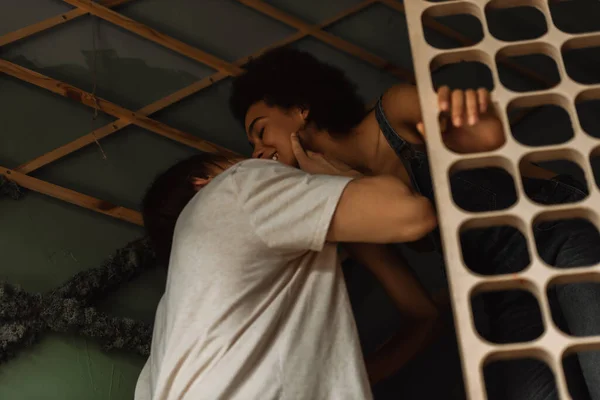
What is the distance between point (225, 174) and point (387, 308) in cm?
72

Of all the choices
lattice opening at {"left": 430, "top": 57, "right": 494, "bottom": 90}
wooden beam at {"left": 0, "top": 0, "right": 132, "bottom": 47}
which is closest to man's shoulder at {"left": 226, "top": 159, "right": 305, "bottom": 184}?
wooden beam at {"left": 0, "top": 0, "right": 132, "bottom": 47}

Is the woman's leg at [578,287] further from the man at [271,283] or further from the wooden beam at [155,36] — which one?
the wooden beam at [155,36]

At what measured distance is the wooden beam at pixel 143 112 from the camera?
1.42 m

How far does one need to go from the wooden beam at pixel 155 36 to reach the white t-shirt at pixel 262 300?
79 centimetres

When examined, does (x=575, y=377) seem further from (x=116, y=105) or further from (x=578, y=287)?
(x=116, y=105)

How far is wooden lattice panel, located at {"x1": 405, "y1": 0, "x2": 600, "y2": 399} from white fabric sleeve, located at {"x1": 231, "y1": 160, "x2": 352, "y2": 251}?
156 mm

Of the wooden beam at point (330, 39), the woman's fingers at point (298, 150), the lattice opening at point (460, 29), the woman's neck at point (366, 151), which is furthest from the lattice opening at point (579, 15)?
the woman's fingers at point (298, 150)

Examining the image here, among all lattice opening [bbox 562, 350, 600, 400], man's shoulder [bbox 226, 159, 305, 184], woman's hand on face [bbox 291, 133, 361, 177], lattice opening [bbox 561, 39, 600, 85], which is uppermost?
lattice opening [bbox 561, 39, 600, 85]

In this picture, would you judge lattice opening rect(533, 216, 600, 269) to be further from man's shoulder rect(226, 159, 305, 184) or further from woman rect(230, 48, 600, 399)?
man's shoulder rect(226, 159, 305, 184)

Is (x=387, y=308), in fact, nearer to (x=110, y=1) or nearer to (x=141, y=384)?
(x=141, y=384)

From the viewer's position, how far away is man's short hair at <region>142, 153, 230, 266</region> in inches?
41.1

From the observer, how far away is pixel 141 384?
3.21 ft

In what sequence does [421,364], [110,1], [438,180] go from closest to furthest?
[438,180]
[421,364]
[110,1]

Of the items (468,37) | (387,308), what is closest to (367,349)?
(387,308)
